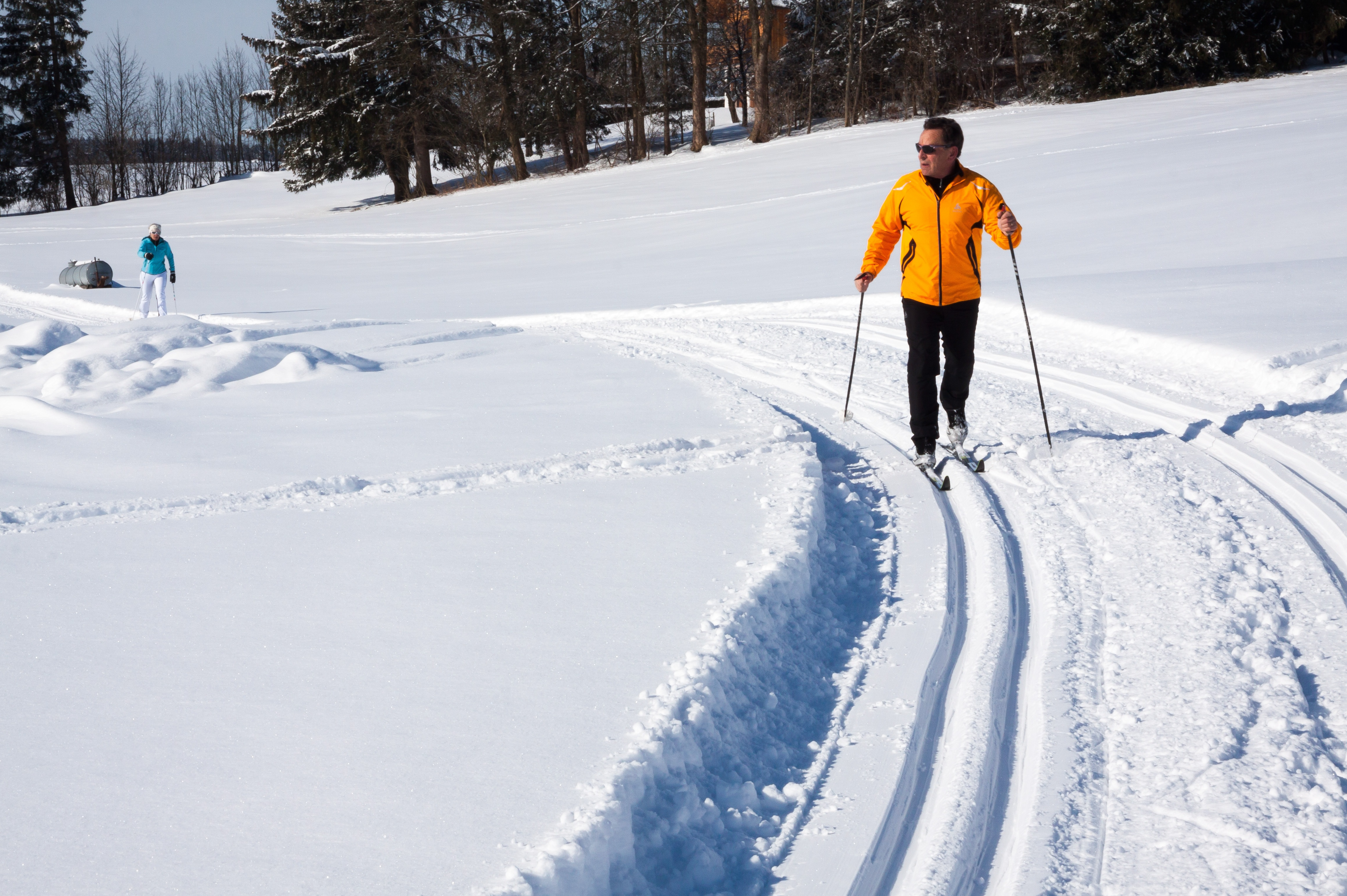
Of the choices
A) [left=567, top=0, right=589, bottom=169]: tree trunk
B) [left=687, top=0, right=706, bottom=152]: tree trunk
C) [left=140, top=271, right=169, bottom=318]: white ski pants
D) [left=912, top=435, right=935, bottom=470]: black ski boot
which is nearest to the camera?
[left=912, top=435, right=935, bottom=470]: black ski boot

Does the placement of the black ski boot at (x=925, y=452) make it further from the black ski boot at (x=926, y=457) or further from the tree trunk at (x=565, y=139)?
the tree trunk at (x=565, y=139)

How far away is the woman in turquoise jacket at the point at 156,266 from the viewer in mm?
14680

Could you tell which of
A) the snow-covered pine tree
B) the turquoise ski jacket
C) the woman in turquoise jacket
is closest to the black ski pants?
the woman in turquoise jacket

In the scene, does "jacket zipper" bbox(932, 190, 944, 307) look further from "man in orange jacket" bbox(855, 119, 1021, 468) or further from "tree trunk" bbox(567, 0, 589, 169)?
"tree trunk" bbox(567, 0, 589, 169)

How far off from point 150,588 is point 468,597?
128 cm

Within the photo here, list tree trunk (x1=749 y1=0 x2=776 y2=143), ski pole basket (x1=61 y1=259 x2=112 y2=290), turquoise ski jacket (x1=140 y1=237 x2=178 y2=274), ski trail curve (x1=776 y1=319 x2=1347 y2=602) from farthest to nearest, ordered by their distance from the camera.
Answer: tree trunk (x1=749 y1=0 x2=776 y2=143) → ski pole basket (x1=61 y1=259 x2=112 y2=290) → turquoise ski jacket (x1=140 y1=237 x2=178 y2=274) → ski trail curve (x1=776 y1=319 x2=1347 y2=602)

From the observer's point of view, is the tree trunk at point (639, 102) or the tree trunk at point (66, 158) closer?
the tree trunk at point (639, 102)

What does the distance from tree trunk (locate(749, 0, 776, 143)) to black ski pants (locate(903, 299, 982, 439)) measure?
29.8 meters

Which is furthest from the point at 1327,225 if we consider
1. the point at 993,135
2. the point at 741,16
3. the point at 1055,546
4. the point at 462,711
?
the point at 741,16

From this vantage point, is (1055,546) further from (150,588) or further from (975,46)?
(975,46)

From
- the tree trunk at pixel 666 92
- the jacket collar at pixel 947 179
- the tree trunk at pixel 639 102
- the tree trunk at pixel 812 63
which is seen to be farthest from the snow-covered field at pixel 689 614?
the tree trunk at pixel 812 63

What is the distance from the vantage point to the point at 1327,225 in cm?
1072

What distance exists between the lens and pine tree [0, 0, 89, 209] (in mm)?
49344

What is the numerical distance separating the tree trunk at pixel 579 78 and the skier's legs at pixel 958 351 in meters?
33.8
